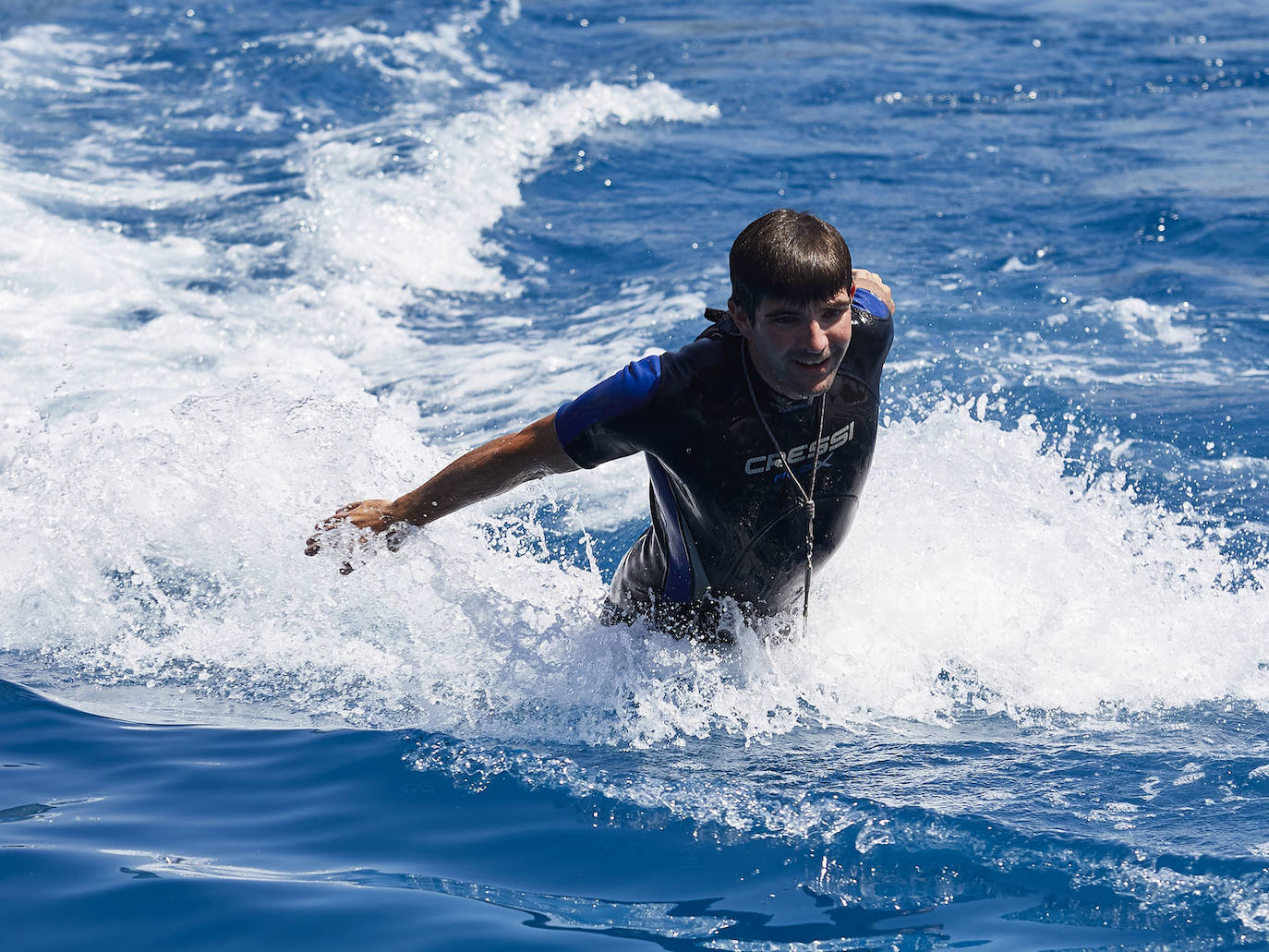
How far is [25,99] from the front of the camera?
12.5m

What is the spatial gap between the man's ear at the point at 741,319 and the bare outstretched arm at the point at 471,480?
1.79ft

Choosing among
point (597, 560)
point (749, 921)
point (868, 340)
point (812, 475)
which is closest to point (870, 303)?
point (868, 340)

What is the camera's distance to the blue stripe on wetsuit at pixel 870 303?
13.0ft

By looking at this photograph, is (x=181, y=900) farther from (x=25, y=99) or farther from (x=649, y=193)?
(x=25, y=99)

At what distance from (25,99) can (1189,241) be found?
9.77 metres

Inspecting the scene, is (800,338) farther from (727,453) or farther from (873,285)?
(873,285)

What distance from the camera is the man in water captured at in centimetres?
346

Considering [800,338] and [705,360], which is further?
[705,360]

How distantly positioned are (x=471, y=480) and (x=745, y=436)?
78 cm

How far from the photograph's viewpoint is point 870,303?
13.2ft

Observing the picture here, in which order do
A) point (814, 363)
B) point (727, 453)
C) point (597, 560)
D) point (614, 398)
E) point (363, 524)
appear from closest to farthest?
point (814, 363) < point (614, 398) < point (727, 453) < point (363, 524) < point (597, 560)

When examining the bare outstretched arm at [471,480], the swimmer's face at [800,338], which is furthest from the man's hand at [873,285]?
the bare outstretched arm at [471,480]

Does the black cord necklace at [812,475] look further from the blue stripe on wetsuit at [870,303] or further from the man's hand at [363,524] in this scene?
the man's hand at [363,524]

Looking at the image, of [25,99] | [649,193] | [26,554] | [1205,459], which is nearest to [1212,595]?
[1205,459]
